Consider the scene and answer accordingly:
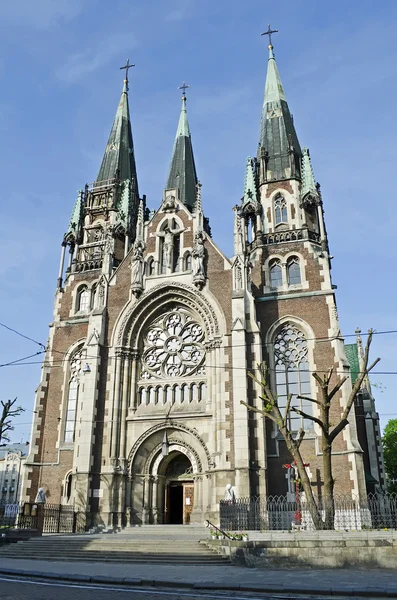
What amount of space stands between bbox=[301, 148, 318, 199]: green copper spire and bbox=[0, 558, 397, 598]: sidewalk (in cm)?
2429

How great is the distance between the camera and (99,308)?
3067 centimetres

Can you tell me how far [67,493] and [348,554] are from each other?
60.6 feet

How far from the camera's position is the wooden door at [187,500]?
2695 centimetres

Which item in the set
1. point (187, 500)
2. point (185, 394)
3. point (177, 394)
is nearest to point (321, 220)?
point (185, 394)

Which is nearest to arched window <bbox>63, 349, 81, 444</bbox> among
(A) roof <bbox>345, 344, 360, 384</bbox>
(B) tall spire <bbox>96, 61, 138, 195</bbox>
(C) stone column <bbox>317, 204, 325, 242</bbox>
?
(B) tall spire <bbox>96, 61, 138, 195</bbox>

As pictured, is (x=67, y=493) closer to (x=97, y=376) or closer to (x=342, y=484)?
(x=97, y=376)

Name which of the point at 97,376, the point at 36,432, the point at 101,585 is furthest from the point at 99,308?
the point at 101,585

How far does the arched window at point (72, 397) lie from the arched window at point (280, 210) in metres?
15.2

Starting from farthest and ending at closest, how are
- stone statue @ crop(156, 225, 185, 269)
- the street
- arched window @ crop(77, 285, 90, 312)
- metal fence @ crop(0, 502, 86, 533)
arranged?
arched window @ crop(77, 285, 90, 312)
stone statue @ crop(156, 225, 185, 269)
metal fence @ crop(0, 502, 86, 533)
the street

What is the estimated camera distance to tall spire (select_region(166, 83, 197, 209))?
40.7 metres

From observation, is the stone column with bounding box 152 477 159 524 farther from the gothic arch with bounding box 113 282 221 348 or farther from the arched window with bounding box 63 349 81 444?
the gothic arch with bounding box 113 282 221 348

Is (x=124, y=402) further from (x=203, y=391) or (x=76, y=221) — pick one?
(x=76, y=221)

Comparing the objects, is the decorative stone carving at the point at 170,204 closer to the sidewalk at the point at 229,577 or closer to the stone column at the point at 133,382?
the stone column at the point at 133,382

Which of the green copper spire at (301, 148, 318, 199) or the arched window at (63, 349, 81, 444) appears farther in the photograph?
the green copper spire at (301, 148, 318, 199)
